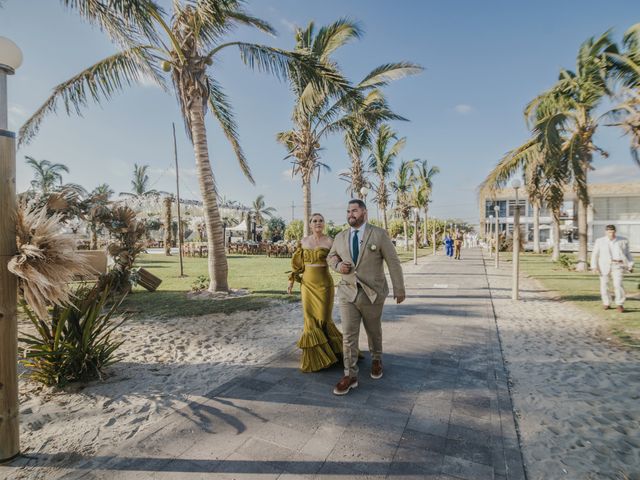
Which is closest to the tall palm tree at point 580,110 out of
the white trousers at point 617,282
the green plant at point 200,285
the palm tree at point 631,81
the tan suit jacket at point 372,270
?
the palm tree at point 631,81

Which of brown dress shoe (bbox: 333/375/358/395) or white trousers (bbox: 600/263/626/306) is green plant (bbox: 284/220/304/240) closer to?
white trousers (bbox: 600/263/626/306)

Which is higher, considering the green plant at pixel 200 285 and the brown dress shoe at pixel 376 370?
the green plant at pixel 200 285

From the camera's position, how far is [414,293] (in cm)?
963

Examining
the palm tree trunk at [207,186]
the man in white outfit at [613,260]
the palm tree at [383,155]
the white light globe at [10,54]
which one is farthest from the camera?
the palm tree at [383,155]

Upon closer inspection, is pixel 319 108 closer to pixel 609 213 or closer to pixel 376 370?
pixel 376 370

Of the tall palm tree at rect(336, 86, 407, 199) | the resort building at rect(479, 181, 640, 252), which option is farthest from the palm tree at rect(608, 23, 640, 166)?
the resort building at rect(479, 181, 640, 252)

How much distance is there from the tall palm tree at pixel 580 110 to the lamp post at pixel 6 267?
11.1 meters

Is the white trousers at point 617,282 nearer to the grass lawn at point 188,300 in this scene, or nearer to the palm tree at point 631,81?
the palm tree at point 631,81

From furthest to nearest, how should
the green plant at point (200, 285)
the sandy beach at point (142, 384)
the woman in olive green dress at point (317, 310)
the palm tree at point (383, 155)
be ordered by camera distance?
the palm tree at point (383, 155) < the green plant at point (200, 285) < the woman in olive green dress at point (317, 310) < the sandy beach at point (142, 384)

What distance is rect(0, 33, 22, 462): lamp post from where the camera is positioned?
7.38 feet

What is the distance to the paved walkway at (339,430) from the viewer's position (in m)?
2.27

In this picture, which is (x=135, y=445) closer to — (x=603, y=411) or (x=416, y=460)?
(x=416, y=460)

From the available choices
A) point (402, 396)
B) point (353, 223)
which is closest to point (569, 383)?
point (402, 396)

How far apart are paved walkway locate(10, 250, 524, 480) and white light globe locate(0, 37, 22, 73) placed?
273 cm
